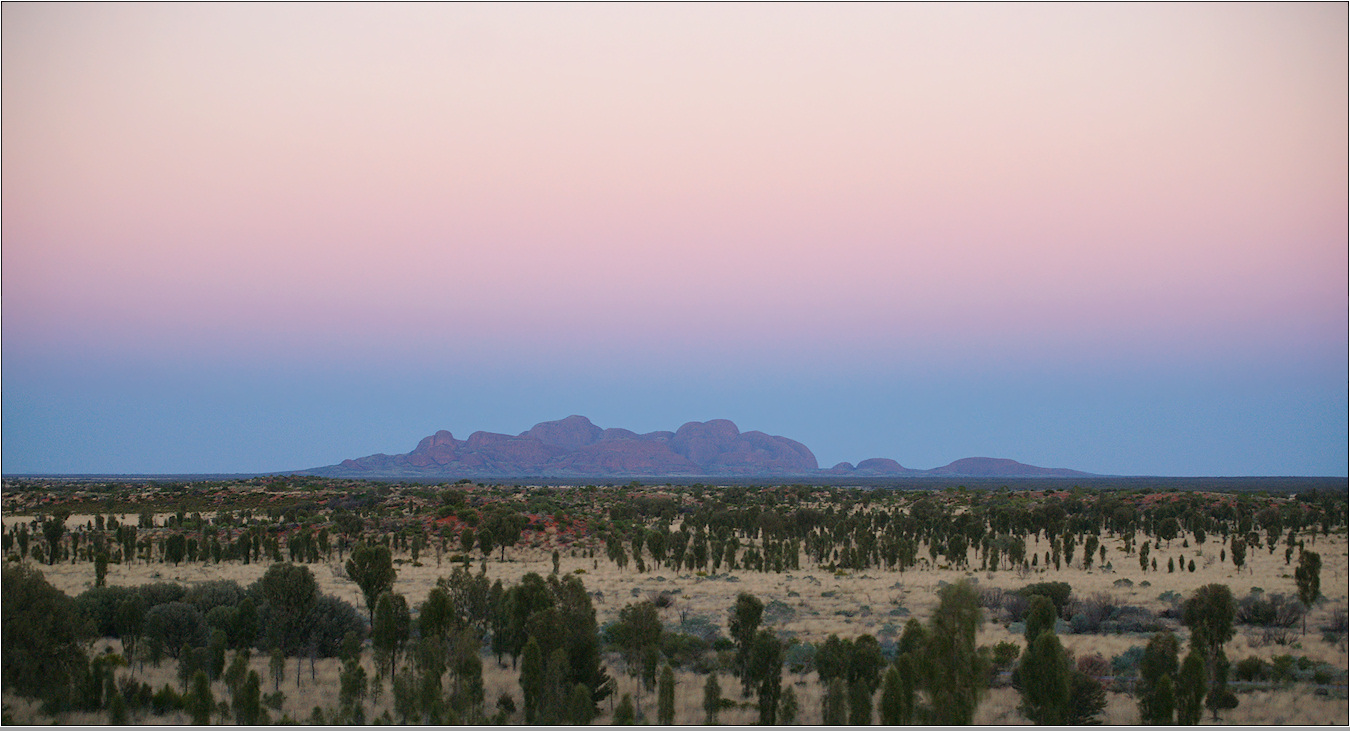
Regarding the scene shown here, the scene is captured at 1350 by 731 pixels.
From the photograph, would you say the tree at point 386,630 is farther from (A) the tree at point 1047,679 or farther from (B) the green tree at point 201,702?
(A) the tree at point 1047,679

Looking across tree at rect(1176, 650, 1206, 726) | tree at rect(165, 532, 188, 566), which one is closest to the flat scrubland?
tree at rect(165, 532, 188, 566)

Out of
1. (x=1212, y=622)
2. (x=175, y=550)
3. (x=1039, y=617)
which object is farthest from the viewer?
(x=175, y=550)

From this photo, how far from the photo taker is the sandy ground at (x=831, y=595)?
2227 cm

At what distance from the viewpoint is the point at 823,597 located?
134ft

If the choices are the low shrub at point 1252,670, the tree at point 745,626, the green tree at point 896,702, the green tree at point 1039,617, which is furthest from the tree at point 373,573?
the low shrub at point 1252,670

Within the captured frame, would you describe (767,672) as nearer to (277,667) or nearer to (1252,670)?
(277,667)

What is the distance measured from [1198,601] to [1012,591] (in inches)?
647

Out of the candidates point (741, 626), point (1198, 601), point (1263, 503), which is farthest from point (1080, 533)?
point (741, 626)

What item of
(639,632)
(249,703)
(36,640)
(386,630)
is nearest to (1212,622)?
(639,632)

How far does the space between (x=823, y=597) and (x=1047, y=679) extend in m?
22.2

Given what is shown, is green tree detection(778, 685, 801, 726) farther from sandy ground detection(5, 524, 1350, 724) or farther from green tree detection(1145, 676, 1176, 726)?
green tree detection(1145, 676, 1176, 726)

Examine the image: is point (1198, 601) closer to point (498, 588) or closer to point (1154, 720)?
point (1154, 720)

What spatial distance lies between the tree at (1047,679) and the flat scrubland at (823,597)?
1.99 m

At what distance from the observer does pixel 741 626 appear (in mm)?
24859
